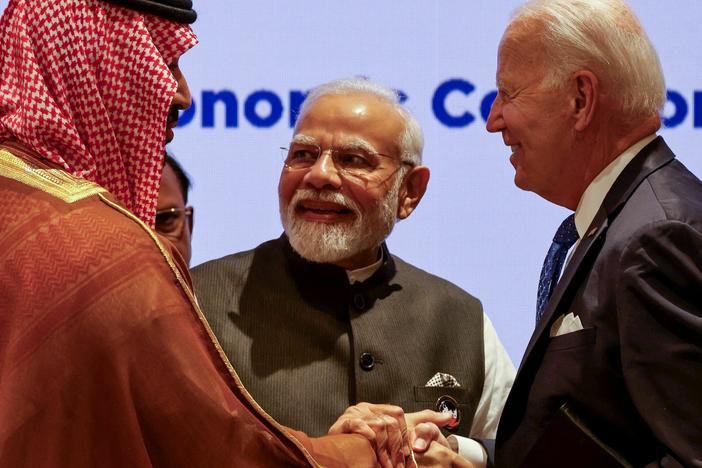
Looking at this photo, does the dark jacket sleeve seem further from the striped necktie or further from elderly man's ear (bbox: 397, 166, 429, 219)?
elderly man's ear (bbox: 397, 166, 429, 219)

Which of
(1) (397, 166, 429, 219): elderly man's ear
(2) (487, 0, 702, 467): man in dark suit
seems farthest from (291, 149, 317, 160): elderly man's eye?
(2) (487, 0, 702, 467): man in dark suit

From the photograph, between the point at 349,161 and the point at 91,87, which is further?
the point at 349,161

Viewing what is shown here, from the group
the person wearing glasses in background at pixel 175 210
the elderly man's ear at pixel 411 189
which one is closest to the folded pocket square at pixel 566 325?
the elderly man's ear at pixel 411 189

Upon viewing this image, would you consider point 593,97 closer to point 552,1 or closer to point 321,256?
point 552,1

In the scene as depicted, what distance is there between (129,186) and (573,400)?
1.04 m

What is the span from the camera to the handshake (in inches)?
97.8

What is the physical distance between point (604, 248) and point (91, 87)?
3.64 feet

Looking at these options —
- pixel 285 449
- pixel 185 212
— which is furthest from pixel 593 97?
pixel 185 212

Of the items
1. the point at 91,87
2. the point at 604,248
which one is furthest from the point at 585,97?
the point at 91,87

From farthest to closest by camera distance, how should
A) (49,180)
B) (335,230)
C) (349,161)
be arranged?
(349,161) → (335,230) → (49,180)

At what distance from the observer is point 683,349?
2.06 metres

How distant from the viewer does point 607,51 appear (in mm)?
2494

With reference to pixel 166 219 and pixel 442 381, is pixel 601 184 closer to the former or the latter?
pixel 442 381

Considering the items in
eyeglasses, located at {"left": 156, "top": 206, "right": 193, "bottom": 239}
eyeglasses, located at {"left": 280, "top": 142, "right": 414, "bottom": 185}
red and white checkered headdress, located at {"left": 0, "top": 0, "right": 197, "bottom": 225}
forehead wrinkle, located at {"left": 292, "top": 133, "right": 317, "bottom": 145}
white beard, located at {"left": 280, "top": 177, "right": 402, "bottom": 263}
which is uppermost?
red and white checkered headdress, located at {"left": 0, "top": 0, "right": 197, "bottom": 225}
